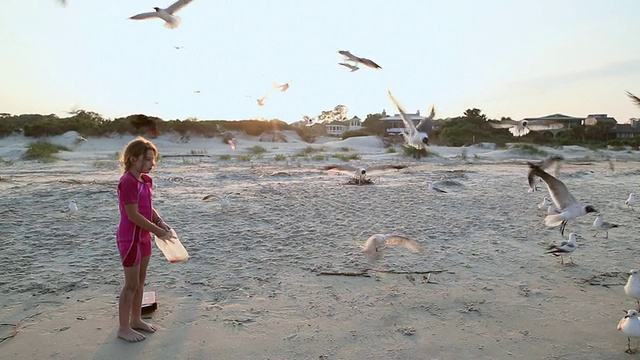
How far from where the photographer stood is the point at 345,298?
4.07 m

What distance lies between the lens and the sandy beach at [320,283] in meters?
3.22

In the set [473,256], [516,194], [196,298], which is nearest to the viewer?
[196,298]

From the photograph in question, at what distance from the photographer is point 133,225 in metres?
3.13

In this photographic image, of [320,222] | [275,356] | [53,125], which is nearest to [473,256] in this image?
[320,222]

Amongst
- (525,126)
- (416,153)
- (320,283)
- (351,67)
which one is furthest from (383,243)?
(416,153)

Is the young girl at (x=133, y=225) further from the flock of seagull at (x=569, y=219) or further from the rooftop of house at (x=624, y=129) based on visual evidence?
the rooftop of house at (x=624, y=129)

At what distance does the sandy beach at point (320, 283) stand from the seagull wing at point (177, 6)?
313cm

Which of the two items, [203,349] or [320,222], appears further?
[320,222]

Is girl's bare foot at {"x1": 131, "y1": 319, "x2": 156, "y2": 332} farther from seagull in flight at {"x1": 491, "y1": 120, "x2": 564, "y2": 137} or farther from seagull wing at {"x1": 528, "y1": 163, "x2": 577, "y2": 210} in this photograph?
seagull in flight at {"x1": 491, "y1": 120, "x2": 564, "y2": 137}

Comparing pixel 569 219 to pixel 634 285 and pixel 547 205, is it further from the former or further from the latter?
pixel 547 205

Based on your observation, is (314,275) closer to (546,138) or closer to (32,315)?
(32,315)

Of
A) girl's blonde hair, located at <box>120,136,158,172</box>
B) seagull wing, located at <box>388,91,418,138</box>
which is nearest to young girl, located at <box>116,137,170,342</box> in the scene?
girl's blonde hair, located at <box>120,136,158,172</box>

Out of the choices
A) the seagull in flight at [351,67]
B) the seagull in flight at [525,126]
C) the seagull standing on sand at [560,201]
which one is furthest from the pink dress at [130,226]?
the seagull in flight at [525,126]

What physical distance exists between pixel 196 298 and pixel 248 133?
36.3 m
